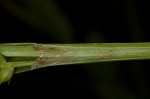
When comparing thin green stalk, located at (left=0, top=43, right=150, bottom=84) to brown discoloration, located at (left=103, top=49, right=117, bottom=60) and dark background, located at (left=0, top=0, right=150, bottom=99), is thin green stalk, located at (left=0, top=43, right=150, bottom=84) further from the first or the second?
dark background, located at (left=0, top=0, right=150, bottom=99)

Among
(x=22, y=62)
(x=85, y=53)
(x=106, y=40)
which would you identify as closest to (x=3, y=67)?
(x=22, y=62)

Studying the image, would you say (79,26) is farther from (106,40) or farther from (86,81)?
(86,81)

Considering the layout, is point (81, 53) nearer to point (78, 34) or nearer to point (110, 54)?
point (110, 54)

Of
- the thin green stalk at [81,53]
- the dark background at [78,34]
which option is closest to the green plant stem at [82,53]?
the thin green stalk at [81,53]

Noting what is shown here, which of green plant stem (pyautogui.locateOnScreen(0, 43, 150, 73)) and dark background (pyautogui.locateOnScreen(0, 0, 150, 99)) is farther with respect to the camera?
dark background (pyautogui.locateOnScreen(0, 0, 150, 99))

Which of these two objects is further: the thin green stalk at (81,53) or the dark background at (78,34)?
the dark background at (78,34)

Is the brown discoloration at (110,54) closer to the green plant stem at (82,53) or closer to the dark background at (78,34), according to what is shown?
the green plant stem at (82,53)

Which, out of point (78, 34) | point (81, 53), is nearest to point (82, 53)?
point (81, 53)

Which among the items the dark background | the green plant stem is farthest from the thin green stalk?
the dark background

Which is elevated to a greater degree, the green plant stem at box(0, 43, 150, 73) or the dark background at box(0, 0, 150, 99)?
the dark background at box(0, 0, 150, 99)
